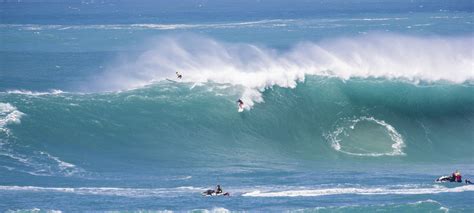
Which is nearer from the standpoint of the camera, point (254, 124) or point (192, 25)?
point (254, 124)

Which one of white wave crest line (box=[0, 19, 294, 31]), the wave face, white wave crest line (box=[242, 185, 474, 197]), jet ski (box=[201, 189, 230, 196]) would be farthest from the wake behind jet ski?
white wave crest line (box=[0, 19, 294, 31])

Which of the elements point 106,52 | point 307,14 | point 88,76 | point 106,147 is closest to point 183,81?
point 106,147

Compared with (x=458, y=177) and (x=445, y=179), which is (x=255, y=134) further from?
(x=458, y=177)

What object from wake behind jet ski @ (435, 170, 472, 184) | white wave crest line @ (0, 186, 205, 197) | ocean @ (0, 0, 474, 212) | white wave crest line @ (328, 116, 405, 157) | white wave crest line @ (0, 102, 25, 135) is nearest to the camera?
ocean @ (0, 0, 474, 212)

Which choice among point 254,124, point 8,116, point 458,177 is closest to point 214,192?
point 458,177

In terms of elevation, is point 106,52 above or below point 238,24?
below

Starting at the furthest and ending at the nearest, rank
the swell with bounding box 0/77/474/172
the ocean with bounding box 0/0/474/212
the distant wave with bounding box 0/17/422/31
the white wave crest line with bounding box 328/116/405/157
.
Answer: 1. the distant wave with bounding box 0/17/422/31
2. the white wave crest line with bounding box 328/116/405/157
3. the swell with bounding box 0/77/474/172
4. the ocean with bounding box 0/0/474/212

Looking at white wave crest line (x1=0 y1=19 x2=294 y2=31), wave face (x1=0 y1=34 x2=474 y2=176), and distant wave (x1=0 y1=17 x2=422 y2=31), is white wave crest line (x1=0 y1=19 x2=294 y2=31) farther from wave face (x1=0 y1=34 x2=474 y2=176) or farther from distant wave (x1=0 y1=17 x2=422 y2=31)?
wave face (x1=0 y1=34 x2=474 y2=176)

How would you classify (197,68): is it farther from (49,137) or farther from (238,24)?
(238,24)

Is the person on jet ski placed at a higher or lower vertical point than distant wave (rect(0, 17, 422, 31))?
lower
